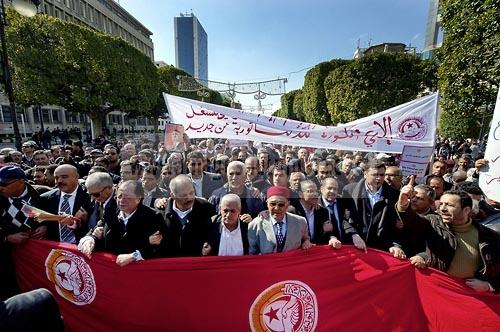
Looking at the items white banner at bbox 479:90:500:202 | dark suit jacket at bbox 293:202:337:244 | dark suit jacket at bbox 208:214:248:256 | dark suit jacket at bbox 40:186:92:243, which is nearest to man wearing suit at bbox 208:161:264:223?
dark suit jacket at bbox 293:202:337:244

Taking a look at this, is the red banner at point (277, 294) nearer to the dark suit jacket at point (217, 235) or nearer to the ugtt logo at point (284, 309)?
the ugtt logo at point (284, 309)

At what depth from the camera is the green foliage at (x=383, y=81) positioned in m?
20.9

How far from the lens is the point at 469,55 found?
294 inches

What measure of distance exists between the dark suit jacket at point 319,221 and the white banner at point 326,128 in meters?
1.40

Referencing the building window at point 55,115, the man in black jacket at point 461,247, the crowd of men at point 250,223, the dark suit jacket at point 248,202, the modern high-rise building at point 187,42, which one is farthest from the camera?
the modern high-rise building at point 187,42

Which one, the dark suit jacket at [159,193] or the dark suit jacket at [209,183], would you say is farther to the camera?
the dark suit jacket at [209,183]

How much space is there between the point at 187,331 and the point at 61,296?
1403 mm

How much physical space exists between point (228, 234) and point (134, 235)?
91cm

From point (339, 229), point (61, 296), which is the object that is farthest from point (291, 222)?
point (61, 296)

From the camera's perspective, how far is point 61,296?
2955mm

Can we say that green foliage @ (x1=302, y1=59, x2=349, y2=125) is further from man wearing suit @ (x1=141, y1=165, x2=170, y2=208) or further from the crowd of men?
man wearing suit @ (x1=141, y1=165, x2=170, y2=208)

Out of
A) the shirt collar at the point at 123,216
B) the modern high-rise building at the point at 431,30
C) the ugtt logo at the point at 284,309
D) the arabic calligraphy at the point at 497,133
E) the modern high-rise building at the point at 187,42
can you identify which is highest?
the modern high-rise building at the point at 187,42

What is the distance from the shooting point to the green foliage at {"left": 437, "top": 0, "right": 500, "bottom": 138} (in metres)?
6.92

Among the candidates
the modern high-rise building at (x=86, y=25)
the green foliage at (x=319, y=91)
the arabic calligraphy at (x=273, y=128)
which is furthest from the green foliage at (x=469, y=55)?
the modern high-rise building at (x=86, y=25)
